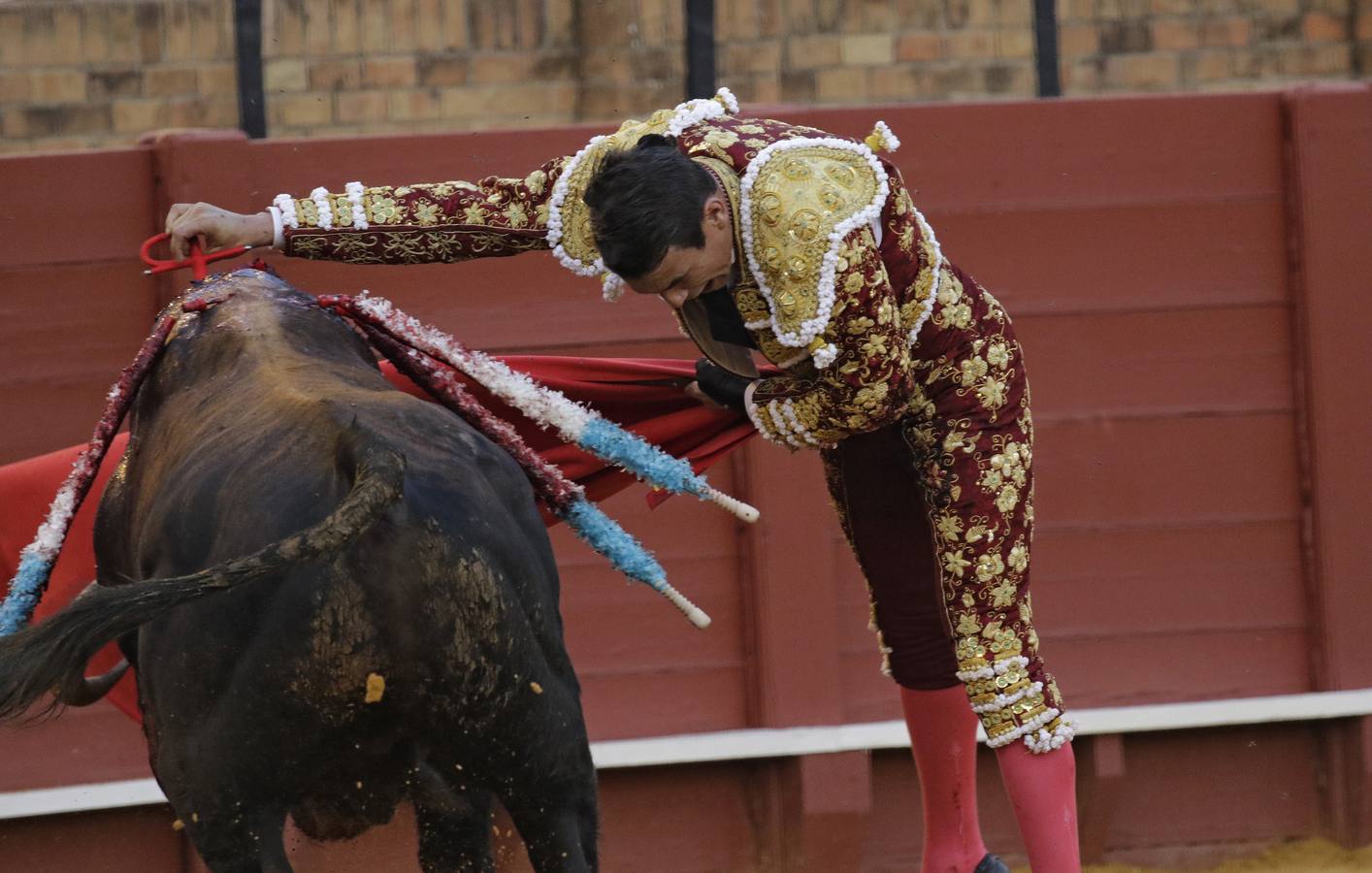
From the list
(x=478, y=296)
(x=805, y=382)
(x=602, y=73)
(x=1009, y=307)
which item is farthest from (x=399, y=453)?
(x=602, y=73)

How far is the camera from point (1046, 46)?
4574mm

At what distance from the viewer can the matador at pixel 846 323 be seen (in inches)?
99.9

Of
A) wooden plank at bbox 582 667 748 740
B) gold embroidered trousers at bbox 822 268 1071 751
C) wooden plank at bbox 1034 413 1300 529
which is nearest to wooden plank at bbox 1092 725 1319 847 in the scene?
wooden plank at bbox 1034 413 1300 529

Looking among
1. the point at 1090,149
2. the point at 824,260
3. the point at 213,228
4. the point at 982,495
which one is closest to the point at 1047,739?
the point at 982,495

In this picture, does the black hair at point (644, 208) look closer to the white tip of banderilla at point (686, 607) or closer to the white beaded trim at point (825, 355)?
the white beaded trim at point (825, 355)

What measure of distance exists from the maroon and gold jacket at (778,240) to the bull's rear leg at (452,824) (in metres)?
0.72

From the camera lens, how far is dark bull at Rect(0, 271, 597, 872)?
2129 mm

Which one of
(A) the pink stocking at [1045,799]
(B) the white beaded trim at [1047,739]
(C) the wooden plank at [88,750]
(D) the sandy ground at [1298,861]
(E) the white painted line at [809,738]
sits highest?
(B) the white beaded trim at [1047,739]

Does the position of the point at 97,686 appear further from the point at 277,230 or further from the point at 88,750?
the point at 88,750

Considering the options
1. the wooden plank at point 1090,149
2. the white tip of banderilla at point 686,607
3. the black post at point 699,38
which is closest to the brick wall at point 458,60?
the black post at point 699,38

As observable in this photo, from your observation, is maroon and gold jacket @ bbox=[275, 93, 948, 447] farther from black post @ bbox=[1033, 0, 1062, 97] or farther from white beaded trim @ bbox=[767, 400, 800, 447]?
black post @ bbox=[1033, 0, 1062, 97]

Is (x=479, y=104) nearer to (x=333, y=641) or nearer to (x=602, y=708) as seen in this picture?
(x=602, y=708)

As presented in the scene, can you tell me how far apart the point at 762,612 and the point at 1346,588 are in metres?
1.32

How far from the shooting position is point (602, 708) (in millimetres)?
4199
